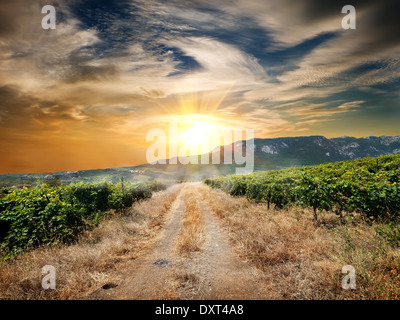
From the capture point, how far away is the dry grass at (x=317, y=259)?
4023mm

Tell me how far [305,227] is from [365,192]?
10.1 ft

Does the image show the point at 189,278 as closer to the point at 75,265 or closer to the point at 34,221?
the point at 75,265

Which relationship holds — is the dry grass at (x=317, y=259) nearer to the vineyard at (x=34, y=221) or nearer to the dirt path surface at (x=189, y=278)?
the dirt path surface at (x=189, y=278)

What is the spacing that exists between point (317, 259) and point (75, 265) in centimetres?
740

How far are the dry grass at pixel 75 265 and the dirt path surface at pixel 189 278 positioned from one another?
525 mm

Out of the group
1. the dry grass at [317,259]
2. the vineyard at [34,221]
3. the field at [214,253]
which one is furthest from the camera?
the vineyard at [34,221]

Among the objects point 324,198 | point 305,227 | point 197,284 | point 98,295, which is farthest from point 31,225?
point 324,198

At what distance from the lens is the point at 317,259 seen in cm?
541

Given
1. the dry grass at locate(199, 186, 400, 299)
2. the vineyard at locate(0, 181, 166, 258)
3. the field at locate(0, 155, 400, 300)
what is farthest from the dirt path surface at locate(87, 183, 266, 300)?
the vineyard at locate(0, 181, 166, 258)

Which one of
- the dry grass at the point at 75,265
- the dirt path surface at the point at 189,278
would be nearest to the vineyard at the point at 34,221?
the dry grass at the point at 75,265

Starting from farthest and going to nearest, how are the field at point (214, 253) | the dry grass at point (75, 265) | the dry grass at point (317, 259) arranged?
the dry grass at point (75, 265) < the field at point (214, 253) < the dry grass at point (317, 259)

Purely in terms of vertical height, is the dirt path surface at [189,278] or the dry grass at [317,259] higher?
the dry grass at [317,259]

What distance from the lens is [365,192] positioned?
796cm

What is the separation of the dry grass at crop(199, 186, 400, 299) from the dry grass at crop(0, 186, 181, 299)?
14.8 ft
